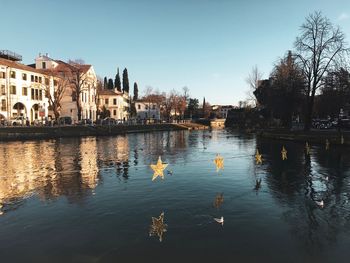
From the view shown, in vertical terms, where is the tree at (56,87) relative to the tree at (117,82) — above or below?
below

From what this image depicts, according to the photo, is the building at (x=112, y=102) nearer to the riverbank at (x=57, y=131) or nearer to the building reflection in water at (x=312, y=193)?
the riverbank at (x=57, y=131)

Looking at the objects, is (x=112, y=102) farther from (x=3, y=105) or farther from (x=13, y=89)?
(x=3, y=105)

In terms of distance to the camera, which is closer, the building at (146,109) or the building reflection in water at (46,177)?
the building reflection in water at (46,177)

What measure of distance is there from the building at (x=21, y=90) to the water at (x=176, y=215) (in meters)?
51.8

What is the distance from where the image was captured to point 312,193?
17750 millimetres

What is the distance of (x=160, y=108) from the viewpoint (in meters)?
150

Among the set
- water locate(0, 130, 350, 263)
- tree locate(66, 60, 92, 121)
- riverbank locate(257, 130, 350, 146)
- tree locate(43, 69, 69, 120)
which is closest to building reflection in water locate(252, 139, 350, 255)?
water locate(0, 130, 350, 263)

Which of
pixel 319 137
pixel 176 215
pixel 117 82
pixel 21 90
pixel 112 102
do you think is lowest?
pixel 176 215

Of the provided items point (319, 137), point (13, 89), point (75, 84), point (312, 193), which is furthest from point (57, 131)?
point (312, 193)

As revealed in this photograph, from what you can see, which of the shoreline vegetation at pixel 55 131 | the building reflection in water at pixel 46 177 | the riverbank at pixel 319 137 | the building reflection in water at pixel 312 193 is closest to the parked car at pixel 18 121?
the shoreline vegetation at pixel 55 131

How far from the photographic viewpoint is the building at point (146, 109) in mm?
150125

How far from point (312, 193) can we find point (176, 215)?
7.63 meters

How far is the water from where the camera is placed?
10.8 m

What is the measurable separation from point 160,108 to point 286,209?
135888 millimetres
